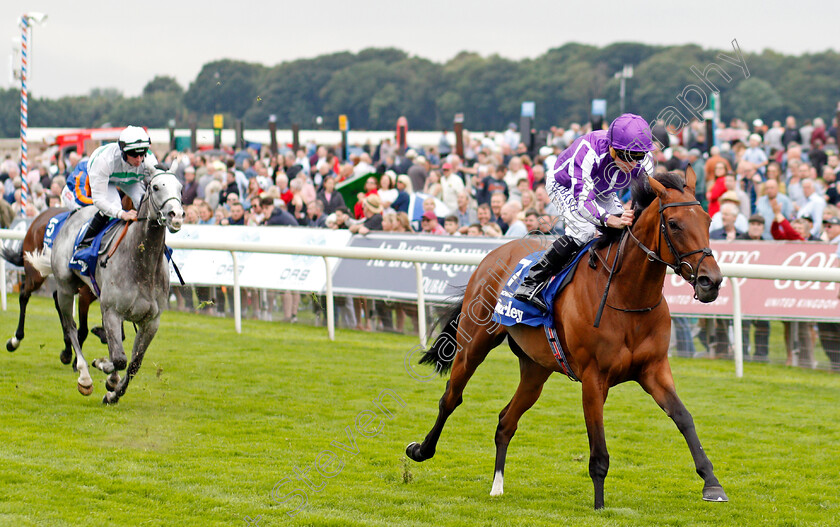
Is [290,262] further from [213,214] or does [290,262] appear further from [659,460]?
[659,460]

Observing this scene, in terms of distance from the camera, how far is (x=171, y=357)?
8.66 meters

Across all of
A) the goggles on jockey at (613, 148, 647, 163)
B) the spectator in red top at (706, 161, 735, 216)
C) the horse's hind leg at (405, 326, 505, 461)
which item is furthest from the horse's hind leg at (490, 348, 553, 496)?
the spectator in red top at (706, 161, 735, 216)

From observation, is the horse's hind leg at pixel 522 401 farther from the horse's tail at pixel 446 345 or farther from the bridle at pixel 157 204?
the bridle at pixel 157 204

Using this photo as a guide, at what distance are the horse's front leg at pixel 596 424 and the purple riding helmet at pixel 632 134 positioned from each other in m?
1.02

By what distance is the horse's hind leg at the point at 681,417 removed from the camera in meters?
3.99

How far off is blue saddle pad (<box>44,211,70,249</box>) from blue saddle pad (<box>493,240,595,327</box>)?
3989 mm

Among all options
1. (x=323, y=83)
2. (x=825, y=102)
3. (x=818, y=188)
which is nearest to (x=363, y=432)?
(x=818, y=188)

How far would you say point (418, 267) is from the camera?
914 cm

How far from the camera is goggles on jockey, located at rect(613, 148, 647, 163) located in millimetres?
4508

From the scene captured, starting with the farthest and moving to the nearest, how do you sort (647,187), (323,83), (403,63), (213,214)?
(403,63)
(323,83)
(213,214)
(647,187)

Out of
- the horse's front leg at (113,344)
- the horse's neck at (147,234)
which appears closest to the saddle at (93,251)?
the horse's neck at (147,234)

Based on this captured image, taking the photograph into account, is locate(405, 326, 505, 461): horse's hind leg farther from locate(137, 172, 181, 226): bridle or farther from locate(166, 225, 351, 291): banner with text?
locate(166, 225, 351, 291): banner with text

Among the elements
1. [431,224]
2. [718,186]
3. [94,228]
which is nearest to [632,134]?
[94,228]

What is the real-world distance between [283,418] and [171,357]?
2.54 metres
